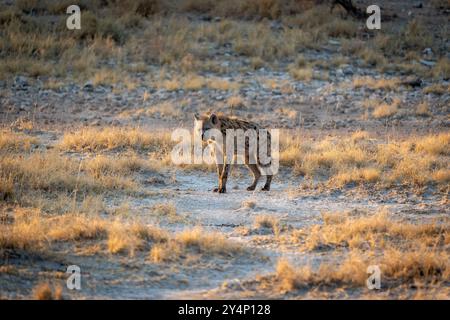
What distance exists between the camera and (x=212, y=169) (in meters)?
11.2

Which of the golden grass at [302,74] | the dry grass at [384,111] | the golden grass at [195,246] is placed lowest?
the golden grass at [195,246]

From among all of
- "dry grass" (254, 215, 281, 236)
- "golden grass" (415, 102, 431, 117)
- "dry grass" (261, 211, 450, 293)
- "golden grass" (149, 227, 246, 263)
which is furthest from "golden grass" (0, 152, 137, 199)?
"golden grass" (415, 102, 431, 117)

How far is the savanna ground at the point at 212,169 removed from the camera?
685 cm

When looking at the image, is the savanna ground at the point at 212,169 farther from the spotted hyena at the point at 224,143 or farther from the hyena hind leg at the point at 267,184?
the spotted hyena at the point at 224,143

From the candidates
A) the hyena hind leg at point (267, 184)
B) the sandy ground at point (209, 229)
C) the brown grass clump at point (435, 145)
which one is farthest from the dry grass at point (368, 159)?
the hyena hind leg at point (267, 184)

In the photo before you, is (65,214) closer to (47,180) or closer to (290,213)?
(47,180)

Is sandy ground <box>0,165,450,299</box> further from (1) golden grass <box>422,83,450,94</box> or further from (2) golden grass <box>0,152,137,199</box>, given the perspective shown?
(1) golden grass <box>422,83,450,94</box>

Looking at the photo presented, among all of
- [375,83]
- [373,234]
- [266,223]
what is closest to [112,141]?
[266,223]

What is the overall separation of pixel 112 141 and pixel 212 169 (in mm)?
1974

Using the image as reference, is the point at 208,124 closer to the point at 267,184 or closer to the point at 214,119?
the point at 214,119

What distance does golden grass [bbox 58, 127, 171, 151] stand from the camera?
39.0ft

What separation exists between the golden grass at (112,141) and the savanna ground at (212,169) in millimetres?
31
